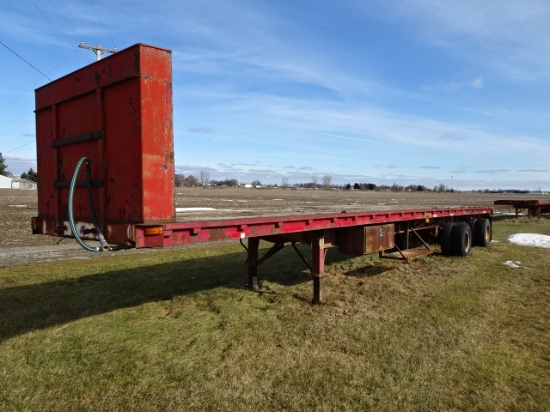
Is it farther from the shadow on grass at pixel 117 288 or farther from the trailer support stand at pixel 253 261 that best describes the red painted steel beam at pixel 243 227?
the shadow on grass at pixel 117 288

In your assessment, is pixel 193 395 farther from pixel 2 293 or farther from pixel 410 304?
pixel 2 293

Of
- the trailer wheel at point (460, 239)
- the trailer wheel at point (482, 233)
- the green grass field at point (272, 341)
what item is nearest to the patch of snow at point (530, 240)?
the trailer wheel at point (482, 233)

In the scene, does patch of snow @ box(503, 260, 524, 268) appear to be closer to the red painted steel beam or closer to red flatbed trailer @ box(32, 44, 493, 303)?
the red painted steel beam

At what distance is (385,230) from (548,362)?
11.3 ft

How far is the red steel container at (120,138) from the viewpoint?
3592mm

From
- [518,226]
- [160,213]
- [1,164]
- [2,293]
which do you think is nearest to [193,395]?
[160,213]

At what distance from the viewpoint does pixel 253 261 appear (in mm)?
7160

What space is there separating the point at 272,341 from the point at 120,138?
2816 millimetres

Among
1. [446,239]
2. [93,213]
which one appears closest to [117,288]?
[93,213]

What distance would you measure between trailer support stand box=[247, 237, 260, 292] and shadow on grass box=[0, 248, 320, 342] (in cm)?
27

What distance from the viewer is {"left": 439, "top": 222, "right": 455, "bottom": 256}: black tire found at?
33.7 feet

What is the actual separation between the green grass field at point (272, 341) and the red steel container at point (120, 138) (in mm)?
1379

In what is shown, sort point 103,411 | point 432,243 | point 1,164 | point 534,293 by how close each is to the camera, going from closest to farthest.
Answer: point 103,411 → point 534,293 → point 432,243 → point 1,164

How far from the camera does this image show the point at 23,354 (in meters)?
4.39
